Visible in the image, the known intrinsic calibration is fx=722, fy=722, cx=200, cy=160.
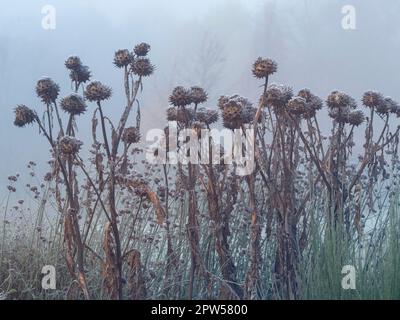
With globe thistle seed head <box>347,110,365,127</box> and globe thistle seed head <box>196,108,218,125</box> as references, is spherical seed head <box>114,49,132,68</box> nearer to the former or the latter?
globe thistle seed head <box>196,108,218,125</box>

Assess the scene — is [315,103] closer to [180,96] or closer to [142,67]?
[180,96]

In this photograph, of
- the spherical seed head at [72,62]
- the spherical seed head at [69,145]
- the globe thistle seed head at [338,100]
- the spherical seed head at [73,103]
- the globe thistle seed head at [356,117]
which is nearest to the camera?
the spherical seed head at [69,145]

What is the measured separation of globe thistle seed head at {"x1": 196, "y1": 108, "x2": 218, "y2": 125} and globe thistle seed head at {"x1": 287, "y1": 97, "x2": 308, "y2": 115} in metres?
0.25

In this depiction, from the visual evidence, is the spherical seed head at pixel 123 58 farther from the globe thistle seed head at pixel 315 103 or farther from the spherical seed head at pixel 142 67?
the globe thistle seed head at pixel 315 103

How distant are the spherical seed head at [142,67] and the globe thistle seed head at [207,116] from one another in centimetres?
23

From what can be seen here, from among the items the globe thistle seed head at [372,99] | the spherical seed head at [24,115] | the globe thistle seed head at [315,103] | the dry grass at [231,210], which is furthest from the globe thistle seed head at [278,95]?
the spherical seed head at [24,115]

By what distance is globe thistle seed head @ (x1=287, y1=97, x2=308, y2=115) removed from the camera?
2.29 m

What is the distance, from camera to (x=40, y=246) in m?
3.18

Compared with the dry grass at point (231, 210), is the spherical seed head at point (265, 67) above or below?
above

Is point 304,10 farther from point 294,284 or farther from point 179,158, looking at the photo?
point 294,284

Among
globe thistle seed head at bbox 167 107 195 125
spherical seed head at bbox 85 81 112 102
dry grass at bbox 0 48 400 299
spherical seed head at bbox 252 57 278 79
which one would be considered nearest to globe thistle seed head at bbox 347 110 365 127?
dry grass at bbox 0 48 400 299

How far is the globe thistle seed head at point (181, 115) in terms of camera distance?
2.41m
